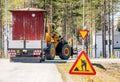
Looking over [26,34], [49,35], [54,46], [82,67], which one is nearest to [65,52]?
[54,46]

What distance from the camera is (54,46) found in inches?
1358

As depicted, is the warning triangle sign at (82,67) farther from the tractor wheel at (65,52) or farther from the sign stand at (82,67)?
the tractor wheel at (65,52)

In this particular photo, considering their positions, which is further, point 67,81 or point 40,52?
point 40,52

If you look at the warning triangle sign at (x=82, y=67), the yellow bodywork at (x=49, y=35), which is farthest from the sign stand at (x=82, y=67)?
the yellow bodywork at (x=49, y=35)

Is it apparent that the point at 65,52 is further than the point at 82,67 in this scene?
Yes

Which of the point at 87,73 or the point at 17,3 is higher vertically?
the point at 17,3

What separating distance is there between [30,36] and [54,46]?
8.48 ft

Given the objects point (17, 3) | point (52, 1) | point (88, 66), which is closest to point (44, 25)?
point (88, 66)

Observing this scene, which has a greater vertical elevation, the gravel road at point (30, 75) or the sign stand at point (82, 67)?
the sign stand at point (82, 67)

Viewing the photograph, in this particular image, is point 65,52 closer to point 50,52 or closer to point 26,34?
point 50,52

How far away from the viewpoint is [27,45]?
3150 centimetres

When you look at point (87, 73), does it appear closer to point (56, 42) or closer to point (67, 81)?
point (67, 81)

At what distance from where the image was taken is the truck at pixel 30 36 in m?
31.4

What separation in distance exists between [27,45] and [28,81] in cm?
1379
